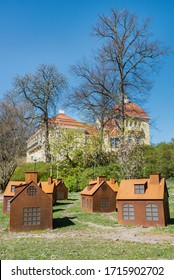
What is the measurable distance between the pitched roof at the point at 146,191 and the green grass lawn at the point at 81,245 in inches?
88.3

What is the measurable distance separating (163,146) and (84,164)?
1420 cm

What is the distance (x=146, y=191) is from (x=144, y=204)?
1133 mm

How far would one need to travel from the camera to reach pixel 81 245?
38.2 feet

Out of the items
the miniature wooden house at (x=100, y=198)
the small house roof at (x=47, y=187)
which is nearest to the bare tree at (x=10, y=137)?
the small house roof at (x=47, y=187)

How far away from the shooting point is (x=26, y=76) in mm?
47469

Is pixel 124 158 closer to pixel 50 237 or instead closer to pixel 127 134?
pixel 127 134

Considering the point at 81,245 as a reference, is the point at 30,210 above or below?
above

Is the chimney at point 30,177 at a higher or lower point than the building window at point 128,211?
higher

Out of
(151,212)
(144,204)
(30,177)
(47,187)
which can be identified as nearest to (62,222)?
(30,177)

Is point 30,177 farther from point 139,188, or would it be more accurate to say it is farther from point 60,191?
point 60,191

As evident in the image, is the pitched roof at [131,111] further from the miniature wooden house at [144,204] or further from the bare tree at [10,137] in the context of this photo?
the miniature wooden house at [144,204]

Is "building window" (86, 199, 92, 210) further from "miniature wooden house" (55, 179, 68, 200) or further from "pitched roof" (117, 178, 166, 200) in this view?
"miniature wooden house" (55, 179, 68, 200)

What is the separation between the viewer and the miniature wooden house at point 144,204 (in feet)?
58.9

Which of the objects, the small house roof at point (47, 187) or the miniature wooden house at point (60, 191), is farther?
the miniature wooden house at point (60, 191)
